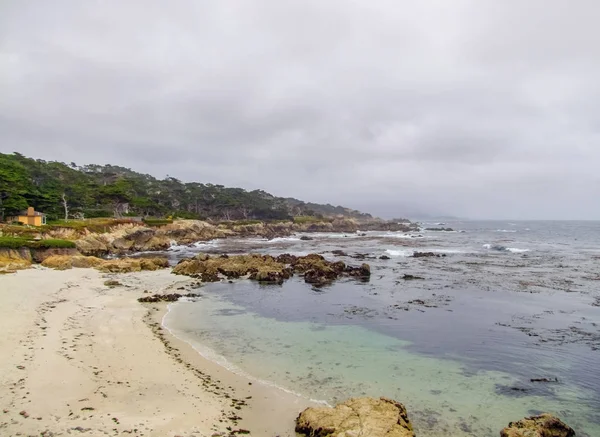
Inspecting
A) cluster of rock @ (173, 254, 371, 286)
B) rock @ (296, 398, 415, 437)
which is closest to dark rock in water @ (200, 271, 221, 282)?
cluster of rock @ (173, 254, 371, 286)

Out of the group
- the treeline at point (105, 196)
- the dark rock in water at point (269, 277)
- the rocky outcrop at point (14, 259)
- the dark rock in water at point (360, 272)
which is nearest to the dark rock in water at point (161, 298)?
the dark rock in water at point (269, 277)

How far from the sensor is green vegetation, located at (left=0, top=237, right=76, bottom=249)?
31062mm

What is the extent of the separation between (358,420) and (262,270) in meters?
24.1

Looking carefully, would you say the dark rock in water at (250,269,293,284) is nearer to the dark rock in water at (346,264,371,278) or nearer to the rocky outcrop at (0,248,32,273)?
the dark rock in water at (346,264,371,278)

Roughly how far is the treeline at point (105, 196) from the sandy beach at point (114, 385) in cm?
4454

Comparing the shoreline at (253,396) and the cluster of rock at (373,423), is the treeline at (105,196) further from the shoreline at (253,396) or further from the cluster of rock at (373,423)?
the cluster of rock at (373,423)

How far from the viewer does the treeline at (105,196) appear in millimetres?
53406

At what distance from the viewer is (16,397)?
28.5 feet

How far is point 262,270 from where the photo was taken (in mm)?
31859

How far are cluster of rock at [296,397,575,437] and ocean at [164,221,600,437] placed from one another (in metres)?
0.68

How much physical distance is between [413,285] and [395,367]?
17.4 meters

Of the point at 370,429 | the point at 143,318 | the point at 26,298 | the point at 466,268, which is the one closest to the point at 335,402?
the point at 370,429

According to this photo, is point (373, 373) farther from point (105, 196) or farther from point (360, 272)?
point (105, 196)

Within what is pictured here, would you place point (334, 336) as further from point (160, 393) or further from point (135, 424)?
point (135, 424)
